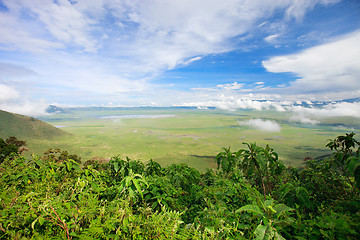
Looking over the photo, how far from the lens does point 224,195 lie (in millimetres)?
2881

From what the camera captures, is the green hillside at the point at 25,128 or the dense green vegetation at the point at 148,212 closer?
the dense green vegetation at the point at 148,212

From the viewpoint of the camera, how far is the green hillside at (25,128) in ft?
424

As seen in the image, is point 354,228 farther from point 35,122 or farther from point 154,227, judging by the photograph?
point 35,122

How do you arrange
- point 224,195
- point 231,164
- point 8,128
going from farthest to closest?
point 8,128
point 231,164
point 224,195

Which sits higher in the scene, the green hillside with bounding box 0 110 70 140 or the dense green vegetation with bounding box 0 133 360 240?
the dense green vegetation with bounding box 0 133 360 240

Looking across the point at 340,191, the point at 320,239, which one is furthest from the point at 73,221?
the point at 340,191

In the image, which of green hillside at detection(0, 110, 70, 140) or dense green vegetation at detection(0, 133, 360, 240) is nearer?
dense green vegetation at detection(0, 133, 360, 240)

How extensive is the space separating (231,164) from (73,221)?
11.1 feet

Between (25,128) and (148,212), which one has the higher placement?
(148,212)

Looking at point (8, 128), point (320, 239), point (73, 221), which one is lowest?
point (8, 128)

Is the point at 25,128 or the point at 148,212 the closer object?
the point at 148,212

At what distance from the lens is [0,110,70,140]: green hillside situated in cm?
12938

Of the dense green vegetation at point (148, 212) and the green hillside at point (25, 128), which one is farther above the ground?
the dense green vegetation at point (148, 212)

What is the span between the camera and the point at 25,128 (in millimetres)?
138375
